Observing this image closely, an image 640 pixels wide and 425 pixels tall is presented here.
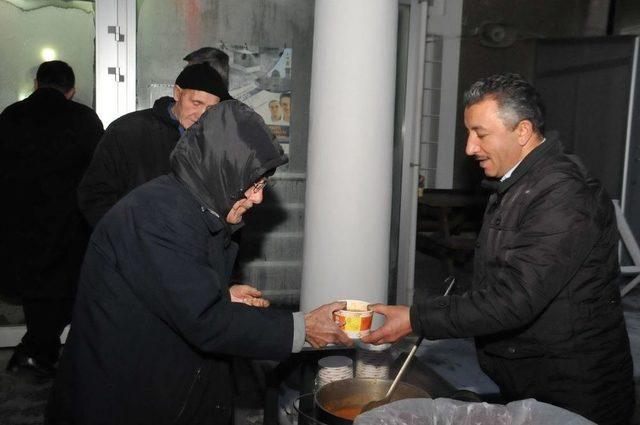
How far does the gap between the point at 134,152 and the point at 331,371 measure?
68.8 inches

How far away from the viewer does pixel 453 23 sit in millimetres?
9648

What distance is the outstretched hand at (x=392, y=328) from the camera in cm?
234

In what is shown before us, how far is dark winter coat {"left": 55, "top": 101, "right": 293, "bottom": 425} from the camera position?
184cm

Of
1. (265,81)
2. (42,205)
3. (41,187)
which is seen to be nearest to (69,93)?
(41,187)

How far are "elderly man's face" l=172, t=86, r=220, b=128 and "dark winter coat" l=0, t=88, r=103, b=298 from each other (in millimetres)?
1082

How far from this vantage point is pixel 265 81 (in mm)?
5141

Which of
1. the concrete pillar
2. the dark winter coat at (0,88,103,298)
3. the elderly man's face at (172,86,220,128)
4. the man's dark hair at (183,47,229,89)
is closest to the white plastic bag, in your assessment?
the concrete pillar

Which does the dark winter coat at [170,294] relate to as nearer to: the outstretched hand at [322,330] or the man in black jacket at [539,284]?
the outstretched hand at [322,330]

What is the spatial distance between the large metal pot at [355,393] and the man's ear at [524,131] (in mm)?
937

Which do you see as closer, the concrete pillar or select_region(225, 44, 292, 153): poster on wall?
the concrete pillar

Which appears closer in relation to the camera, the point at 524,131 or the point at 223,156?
the point at 223,156

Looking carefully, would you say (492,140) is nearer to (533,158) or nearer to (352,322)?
(533,158)

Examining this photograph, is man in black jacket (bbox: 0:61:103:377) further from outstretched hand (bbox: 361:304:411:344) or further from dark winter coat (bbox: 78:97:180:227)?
outstretched hand (bbox: 361:304:411:344)

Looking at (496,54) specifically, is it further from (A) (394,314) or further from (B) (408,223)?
(A) (394,314)
